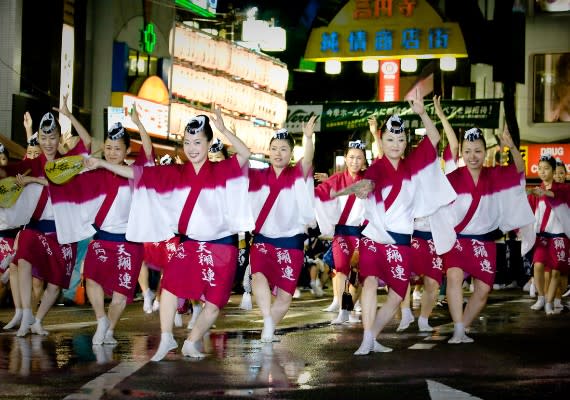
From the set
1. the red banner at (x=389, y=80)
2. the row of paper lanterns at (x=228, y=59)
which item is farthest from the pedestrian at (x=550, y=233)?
the red banner at (x=389, y=80)

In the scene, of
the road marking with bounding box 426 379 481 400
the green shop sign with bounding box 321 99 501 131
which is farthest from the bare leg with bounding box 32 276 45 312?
the green shop sign with bounding box 321 99 501 131

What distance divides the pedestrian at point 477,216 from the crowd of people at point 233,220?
12 mm

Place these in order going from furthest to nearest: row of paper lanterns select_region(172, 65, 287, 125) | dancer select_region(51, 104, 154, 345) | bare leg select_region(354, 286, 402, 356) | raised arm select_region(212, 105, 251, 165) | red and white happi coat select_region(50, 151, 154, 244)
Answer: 1. row of paper lanterns select_region(172, 65, 287, 125)
2. red and white happi coat select_region(50, 151, 154, 244)
3. dancer select_region(51, 104, 154, 345)
4. bare leg select_region(354, 286, 402, 356)
5. raised arm select_region(212, 105, 251, 165)

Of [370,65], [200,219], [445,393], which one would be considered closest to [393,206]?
[200,219]

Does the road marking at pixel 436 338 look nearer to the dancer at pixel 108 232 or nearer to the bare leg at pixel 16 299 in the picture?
the dancer at pixel 108 232

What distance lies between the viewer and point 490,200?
33.4 feet

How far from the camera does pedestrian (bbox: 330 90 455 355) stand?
8844mm

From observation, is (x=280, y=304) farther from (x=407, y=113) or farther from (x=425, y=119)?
(x=407, y=113)

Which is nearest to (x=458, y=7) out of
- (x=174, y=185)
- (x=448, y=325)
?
(x=448, y=325)

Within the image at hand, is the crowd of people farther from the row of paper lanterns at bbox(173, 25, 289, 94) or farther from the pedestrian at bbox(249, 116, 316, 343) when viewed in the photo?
the row of paper lanterns at bbox(173, 25, 289, 94)

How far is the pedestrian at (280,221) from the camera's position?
9969 millimetres

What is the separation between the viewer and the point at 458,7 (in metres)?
30.0

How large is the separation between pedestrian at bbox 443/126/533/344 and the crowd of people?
0.5 inches

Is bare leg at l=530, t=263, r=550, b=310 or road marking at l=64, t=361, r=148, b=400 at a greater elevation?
bare leg at l=530, t=263, r=550, b=310
